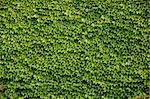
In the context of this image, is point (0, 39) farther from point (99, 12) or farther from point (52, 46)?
point (99, 12)

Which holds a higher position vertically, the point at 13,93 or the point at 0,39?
the point at 0,39

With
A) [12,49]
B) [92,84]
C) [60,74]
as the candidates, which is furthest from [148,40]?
[12,49]

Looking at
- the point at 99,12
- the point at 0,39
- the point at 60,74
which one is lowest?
the point at 60,74

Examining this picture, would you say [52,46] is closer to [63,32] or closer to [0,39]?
[63,32]

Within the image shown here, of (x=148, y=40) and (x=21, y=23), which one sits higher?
(x=21, y=23)

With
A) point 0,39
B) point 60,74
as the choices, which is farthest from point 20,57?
point 60,74

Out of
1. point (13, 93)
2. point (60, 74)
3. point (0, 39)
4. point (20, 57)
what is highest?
point (0, 39)
